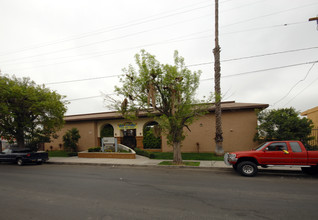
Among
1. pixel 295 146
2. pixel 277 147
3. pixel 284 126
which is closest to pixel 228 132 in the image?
pixel 284 126

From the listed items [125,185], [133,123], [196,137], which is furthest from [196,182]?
[133,123]

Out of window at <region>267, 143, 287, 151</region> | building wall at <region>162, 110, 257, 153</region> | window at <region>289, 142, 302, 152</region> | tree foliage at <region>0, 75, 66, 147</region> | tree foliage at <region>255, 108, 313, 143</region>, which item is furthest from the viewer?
building wall at <region>162, 110, 257, 153</region>

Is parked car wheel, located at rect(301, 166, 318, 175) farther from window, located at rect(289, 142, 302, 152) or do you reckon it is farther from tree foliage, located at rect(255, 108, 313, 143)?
tree foliage, located at rect(255, 108, 313, 143)

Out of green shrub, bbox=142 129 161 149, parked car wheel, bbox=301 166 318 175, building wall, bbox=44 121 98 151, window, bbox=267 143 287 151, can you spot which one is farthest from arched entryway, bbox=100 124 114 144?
parked car wheel, bbox=301 166 318 175

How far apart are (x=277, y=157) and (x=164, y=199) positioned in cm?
633

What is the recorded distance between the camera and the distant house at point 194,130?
1633 cm

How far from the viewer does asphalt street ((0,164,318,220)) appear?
426cm

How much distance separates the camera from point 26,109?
1542 cm

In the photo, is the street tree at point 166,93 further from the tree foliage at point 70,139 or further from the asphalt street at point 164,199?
the tree foliage at point 70,139

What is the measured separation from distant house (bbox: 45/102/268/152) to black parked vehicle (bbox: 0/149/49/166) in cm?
747

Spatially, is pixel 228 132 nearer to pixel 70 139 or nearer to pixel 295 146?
pixel 295 146

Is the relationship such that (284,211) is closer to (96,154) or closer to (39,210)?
(39,210)

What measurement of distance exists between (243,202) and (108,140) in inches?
585

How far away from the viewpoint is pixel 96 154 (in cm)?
1650
